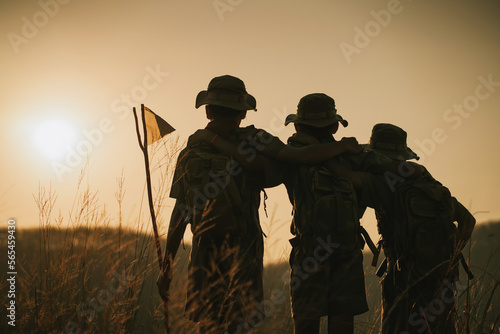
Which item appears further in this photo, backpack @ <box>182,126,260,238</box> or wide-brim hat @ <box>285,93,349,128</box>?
wide-brim hat @ <box>285,93,349,128</box>

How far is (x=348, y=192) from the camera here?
333 centimetres

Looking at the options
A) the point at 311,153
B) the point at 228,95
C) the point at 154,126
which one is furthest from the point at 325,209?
the point at 154,126

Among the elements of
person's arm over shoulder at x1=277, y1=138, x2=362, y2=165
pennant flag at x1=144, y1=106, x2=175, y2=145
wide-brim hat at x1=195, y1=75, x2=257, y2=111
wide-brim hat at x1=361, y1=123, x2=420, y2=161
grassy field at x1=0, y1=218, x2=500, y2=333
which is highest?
wide-brim hat at x1=195, y1=75, x2=257, y2=111

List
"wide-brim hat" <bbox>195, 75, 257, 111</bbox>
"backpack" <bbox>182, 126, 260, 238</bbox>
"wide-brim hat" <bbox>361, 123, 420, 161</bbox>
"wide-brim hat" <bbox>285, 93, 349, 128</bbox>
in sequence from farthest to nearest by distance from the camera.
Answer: "wide-brim hat" <bbox>361, 123, 420, 161</bbox> → "wide-brim hat" <bbox>285, 93, 349, 128</bbox> → "wide-brim hat" <bbox>195, 75, 257, 111</bbox> → "backpack" <bbox>182, 126, 260, 238</bbox>

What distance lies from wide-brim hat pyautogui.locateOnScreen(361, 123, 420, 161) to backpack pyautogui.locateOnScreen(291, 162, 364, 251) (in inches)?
30.7

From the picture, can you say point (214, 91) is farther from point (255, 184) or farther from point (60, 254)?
point (60, 254)

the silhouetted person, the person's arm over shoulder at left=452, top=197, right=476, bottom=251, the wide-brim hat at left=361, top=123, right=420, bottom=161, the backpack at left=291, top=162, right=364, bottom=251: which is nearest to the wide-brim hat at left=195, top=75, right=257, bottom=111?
the backpack at left=291, top=162, right=364, bottom=251

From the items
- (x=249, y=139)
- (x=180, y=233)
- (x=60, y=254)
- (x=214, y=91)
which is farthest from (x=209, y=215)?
(x=60, y=254)

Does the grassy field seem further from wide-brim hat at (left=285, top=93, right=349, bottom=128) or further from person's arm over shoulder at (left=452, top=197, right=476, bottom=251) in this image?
wide-brim hat at (left=285, top=93, right=349, bottom=128)

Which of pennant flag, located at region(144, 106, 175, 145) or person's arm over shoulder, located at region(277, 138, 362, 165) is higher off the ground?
pennant flag, located at region(144, 106, 175, 145)

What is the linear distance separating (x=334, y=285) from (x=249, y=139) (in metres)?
1.25

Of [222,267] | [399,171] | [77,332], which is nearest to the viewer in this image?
[77,332]

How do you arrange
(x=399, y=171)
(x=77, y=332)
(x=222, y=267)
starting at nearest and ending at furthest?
(x=77, y=332) → (x=222, y=267) → (x=399, y=171)

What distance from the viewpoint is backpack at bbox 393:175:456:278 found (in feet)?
12.0
